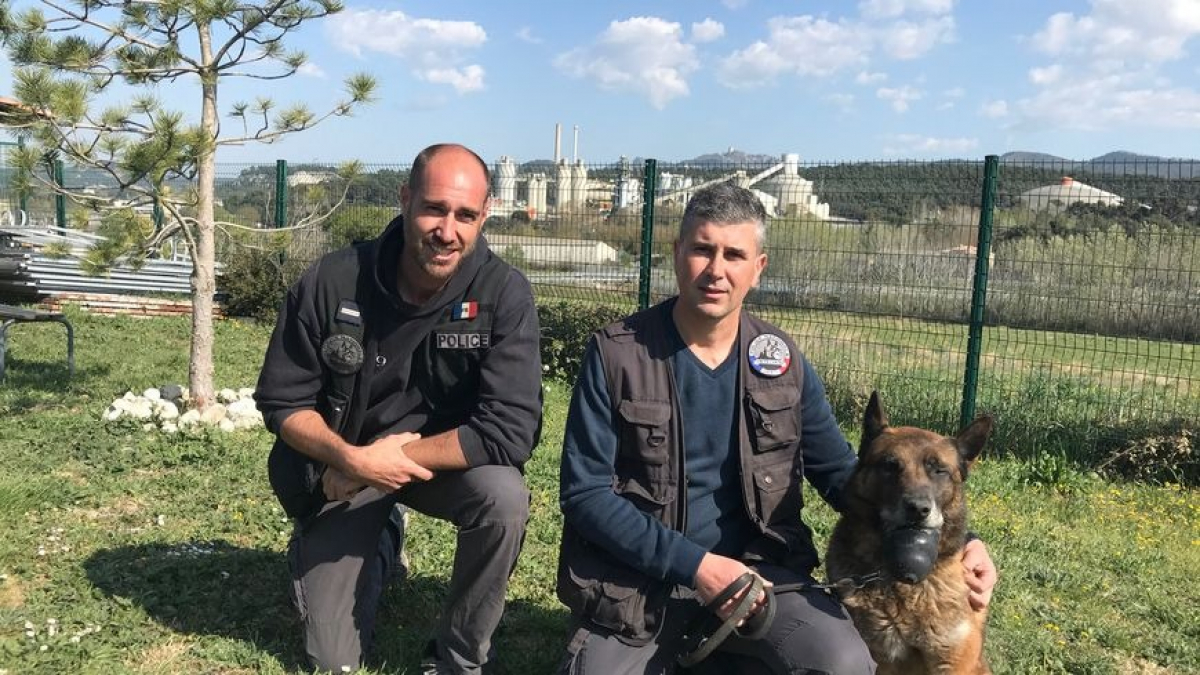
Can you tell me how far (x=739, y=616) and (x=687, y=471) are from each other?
0.47m

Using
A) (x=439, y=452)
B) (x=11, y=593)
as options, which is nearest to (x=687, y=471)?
(x=439, y=452)

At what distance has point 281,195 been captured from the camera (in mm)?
12648

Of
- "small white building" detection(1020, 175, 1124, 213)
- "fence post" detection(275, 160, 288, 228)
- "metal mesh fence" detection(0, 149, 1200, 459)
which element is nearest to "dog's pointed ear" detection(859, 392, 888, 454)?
"metal mesh fence" detection(0, 149, 1200, 459)

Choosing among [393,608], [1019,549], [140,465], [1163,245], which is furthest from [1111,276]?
[140,465]

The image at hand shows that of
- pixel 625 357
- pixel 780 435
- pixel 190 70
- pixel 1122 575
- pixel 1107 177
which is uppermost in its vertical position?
pixel 190 70

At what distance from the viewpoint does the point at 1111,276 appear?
627cm

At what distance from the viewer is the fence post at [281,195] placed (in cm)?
1255

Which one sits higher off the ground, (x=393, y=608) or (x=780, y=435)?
(x=780, y=435)

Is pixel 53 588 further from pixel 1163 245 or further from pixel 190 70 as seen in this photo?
pixel 1163 245

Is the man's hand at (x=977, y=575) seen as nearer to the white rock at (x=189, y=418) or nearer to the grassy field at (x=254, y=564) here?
the grassy field at (x=254, y=564)

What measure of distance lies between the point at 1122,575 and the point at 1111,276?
254 cm

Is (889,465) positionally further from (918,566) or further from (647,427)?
(647,427)

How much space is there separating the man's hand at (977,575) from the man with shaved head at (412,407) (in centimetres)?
144

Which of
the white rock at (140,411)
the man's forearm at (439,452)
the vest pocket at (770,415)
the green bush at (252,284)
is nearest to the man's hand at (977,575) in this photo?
the vest pocket at (770,415)
